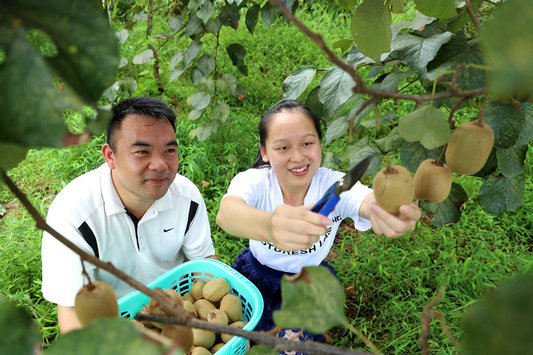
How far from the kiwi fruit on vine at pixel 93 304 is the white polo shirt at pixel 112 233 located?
945 mm

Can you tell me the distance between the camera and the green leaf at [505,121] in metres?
0.72

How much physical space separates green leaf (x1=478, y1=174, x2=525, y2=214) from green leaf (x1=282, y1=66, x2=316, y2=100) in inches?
21.0

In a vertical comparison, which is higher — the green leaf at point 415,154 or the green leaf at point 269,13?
the green leaf at point 269,13

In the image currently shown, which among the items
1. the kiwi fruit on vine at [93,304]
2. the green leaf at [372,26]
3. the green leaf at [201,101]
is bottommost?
the kiwi fruit on vine at [93,304]

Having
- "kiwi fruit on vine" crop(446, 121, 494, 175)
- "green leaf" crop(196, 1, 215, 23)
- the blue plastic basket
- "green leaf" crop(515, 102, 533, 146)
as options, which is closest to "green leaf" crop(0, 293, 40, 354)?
"kiwi fruit on vine" crop(446, 121, 494, 175)

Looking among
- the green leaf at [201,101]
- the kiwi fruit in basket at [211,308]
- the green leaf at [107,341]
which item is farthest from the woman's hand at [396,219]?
the green leaf at [201,101]

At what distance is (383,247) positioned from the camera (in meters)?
2.21

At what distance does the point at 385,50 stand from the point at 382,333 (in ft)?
4.77

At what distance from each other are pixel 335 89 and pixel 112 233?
103cm

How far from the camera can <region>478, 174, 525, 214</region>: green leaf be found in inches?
39.3

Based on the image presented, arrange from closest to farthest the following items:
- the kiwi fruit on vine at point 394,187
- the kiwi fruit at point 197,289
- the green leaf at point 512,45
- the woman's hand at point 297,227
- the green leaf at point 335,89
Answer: the green leaf at point 512,45 → the kiwi fruit on vine at point 394,187 → the woman's hand at point 297,227 → the green leaf at point 335,89 → the kiwi fruit at point 197,289

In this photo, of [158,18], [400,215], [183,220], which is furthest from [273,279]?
[158,18]

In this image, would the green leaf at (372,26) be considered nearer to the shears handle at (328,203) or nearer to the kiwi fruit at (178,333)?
the shears handle at (328,203)

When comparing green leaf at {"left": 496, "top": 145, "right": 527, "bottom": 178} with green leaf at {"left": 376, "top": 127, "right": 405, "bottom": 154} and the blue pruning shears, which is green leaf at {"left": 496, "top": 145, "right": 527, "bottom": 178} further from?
the blue pruning shears
